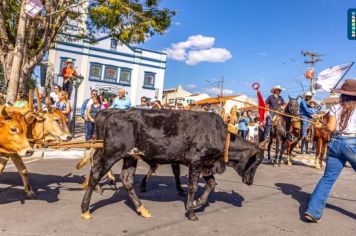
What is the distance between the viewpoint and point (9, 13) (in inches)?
530

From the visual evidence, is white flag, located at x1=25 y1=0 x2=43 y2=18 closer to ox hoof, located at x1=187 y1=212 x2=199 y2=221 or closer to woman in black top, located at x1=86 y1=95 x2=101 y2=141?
woman in black top, located at x1=86 y1=95 x2=101 y2=141

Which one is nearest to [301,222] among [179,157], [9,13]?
[179,157]

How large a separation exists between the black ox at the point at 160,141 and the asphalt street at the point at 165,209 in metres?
0.31

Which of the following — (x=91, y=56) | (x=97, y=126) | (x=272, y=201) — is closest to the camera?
(x=97, y=126)

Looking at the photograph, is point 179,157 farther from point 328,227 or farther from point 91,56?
point 91,56

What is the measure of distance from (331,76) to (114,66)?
33.5m

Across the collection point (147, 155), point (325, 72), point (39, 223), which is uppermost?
point (325, 72)

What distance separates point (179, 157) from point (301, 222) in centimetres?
201

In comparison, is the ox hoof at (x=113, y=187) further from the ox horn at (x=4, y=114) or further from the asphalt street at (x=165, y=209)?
the ox horn at (x=4, y=114)

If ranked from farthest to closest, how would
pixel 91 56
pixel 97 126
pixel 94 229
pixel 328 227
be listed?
1. pixel 91 56
2. pixel 97 126
3. pixel 328 227
4. pixel 94 229

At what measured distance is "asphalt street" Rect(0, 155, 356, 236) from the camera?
4375 mm

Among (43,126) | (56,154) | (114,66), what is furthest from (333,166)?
(114,66)

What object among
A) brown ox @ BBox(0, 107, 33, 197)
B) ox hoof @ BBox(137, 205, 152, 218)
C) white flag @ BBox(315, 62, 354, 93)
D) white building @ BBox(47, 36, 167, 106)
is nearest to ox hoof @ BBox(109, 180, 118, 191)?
ox hoof @ BBox(137, 205, 152, 218)

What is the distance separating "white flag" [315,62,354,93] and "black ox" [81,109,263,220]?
4120mm
